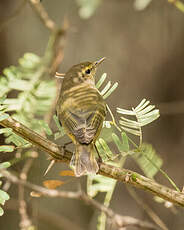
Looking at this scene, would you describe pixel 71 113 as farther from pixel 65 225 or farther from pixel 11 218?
pixel 11 218

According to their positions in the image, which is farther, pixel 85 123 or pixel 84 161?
pixel 85 123

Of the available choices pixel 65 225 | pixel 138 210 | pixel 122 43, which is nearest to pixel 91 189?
pixel 65 225

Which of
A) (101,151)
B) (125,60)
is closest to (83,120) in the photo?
(101,151)

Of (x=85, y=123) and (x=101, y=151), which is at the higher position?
(x=85, y=123)

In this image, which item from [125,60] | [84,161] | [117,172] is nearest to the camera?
[117,172]

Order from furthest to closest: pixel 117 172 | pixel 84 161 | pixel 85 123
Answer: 1. pixel 85 123
2. pixel 84 161
3. pixel 117 172

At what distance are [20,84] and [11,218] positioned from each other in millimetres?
2210

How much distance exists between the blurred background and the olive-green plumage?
6.97 ft

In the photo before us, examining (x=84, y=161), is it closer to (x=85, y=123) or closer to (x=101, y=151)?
(x=101, y=151)

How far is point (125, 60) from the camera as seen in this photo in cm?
467

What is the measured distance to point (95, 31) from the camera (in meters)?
4.70

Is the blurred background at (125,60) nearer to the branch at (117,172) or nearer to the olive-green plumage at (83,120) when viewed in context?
the olive-green plumage at (83,120)

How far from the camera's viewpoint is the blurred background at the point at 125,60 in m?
4.53

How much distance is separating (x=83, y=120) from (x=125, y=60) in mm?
2633
